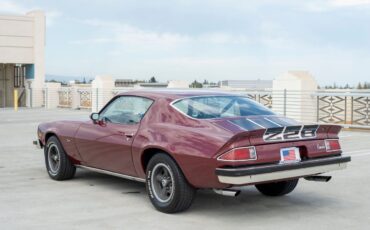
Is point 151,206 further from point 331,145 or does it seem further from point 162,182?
point 331,145

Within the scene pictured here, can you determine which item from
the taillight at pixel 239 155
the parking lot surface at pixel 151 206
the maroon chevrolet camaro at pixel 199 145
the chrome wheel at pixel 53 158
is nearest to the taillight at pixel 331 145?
the maroon chevrolet camaro at pixel 199 145

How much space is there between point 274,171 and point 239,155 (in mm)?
419

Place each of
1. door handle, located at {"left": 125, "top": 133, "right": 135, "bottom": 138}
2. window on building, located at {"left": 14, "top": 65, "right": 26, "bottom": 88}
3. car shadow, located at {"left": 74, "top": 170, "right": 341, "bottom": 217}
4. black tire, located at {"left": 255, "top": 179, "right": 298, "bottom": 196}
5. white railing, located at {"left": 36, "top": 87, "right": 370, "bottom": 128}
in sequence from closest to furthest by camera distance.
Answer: car shadow, located at {"left": 74, "top": 170, "right": 341, "bottom": 217}, door handle, located at {"left": 125, "top": 133, "right": 135, "bottom": 138}, black tire, located at {"left": 255, "top": 179, "right": 298, "bottom": 196}, white railing, located at {"left": 36, "top": 87, "right": 370, "bottom": 128}, window on building, located at {"left": 14, "top": 65, "right": 26, "bottom": 88}

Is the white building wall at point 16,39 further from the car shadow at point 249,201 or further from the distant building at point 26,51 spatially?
the car shadow at point 249,201

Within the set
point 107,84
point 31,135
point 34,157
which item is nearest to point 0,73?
point 107,84

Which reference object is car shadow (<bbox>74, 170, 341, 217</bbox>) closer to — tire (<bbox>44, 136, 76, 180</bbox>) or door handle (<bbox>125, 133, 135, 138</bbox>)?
tire (<bbox>44, 136, 76, 180</bbox>)

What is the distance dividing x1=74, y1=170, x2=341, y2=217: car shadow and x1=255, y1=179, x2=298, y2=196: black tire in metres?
0.08

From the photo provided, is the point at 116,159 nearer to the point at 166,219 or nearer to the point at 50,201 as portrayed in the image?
the point at 50,201

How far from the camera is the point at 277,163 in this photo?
581 centimetres

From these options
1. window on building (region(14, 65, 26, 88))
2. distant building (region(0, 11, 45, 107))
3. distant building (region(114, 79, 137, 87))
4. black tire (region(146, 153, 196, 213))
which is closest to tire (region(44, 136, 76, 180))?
black tire (region(146, 153, 196, 213))

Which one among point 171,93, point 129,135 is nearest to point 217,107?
point 171,93

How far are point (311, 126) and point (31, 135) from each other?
11095 mm

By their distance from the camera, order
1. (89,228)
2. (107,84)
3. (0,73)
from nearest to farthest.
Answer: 1. (89,228)
2. (107,84)
3. (0,73)

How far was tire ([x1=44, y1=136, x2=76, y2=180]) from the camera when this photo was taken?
804 centimetres
